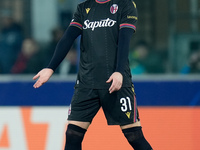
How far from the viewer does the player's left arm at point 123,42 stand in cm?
330

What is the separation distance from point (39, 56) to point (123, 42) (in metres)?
2.79

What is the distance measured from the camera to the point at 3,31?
6.18 m

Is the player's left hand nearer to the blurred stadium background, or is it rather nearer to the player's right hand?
the player's right hand

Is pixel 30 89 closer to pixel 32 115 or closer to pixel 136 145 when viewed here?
pixel 32 115

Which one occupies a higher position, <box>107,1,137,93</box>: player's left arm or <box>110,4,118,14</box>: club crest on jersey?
<box>110,4,118,14</box>: club crest on jersey

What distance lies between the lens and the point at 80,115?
→ 11.6ft

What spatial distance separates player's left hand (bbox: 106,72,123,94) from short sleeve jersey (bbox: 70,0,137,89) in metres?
0.22

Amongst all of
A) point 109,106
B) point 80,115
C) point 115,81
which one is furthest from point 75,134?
point 115,81

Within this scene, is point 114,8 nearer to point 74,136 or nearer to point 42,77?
point 42,77

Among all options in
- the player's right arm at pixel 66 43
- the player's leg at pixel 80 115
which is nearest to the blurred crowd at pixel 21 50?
the player's right arm at pixel 66 43

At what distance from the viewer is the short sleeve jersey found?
11.6ft

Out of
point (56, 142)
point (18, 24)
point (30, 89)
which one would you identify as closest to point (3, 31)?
point (18, 24)

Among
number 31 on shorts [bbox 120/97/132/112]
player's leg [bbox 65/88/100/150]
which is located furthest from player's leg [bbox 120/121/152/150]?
player's leg [bbox 65/88/100/150]

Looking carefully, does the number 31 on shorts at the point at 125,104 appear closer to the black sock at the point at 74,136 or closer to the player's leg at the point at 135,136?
the player's leg at the point at 135,136
